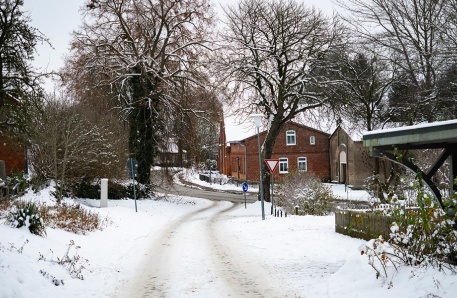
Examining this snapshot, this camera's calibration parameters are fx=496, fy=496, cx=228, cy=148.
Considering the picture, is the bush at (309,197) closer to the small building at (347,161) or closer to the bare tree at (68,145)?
the bare tree at (68,145)

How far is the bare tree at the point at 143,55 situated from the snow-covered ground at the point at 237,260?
1445cm

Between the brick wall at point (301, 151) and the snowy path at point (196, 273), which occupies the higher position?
the brick wall at point (301, 151)

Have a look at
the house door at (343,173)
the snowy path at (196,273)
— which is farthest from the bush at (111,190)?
the house door at (343,173)

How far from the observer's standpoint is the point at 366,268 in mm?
9148

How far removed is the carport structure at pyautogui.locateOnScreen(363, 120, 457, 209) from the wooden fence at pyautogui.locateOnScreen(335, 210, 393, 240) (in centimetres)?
343

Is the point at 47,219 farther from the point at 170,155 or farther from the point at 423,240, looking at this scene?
the point at 170,155

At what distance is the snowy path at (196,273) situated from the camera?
9.30m

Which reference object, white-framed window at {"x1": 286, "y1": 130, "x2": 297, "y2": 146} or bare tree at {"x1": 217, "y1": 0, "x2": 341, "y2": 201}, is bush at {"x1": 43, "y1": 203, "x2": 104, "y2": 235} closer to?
bare tree at {"x1": 217, "y1": 0, "x2": 341, "y2": 201}

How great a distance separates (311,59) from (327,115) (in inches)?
151

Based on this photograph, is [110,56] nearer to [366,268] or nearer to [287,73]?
[287,73]

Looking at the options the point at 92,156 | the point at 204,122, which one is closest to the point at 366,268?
the point at 92,156

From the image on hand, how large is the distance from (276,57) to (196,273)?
22281 millimetres

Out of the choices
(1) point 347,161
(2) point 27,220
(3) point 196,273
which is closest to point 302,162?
(1) point 347,161

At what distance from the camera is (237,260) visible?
41.0 feet
